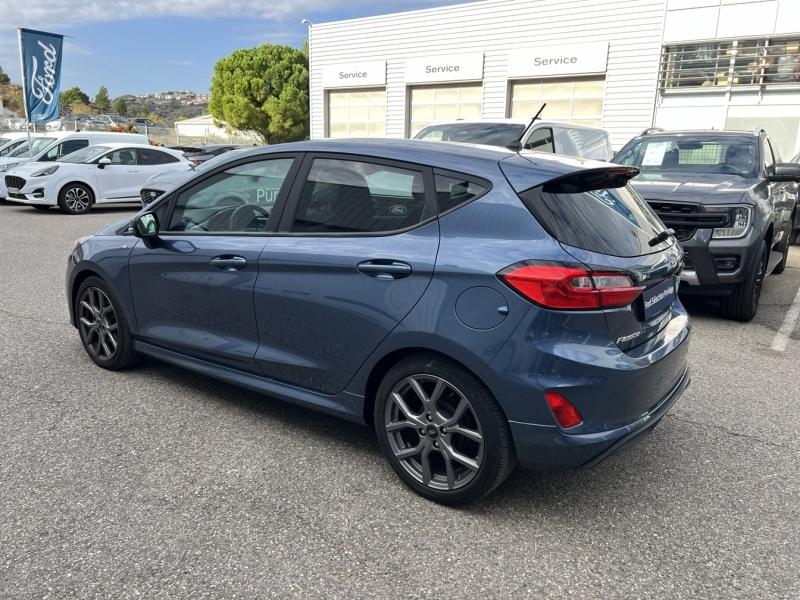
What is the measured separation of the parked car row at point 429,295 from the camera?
2.59 metres

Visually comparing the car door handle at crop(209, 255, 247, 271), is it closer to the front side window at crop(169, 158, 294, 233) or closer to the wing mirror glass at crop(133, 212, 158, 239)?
the front side window at crop(169, 158, 294, 233)

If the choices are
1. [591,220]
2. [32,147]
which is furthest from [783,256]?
[32,147]

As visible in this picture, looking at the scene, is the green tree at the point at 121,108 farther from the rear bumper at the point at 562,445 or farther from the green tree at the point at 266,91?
the rear bumper at the point at 562,445

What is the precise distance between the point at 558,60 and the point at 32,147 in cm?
1590

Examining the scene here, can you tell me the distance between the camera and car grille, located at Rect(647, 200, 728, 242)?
578 centimetres

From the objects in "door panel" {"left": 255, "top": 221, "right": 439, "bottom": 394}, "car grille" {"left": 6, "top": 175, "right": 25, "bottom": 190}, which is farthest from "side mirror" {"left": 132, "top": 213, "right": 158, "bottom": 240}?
"car grille" {"left": 6, "top": 175, "right": 25, "bottom": 190}

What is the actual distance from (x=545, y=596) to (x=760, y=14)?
1987 cm

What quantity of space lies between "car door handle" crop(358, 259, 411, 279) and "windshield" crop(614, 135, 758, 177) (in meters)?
5.21

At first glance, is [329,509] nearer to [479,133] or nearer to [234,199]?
[234,199]

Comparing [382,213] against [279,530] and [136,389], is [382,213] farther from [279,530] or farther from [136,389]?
[136,389]

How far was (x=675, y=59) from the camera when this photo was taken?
62.8ft

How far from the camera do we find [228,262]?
3527 millimetres

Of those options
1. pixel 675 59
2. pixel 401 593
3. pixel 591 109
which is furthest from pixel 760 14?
pixel 401 593

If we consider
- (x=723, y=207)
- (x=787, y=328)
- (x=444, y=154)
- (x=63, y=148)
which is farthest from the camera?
(x=63, y=148)
